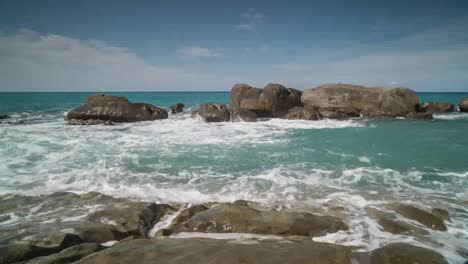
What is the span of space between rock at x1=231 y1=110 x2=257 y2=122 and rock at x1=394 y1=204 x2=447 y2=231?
739 inches

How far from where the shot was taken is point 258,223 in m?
5.97

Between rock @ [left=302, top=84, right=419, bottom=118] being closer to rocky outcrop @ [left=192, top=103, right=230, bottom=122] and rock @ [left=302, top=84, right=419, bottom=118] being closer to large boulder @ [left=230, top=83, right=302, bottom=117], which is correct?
large boulder @ [left=230, top=83, right=302, bottom=117]

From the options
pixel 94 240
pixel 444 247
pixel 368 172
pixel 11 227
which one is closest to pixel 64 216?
pixel 11 227

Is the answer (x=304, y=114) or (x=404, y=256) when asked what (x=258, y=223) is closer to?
(x=404, y=256)

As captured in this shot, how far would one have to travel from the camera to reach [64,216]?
663 cm

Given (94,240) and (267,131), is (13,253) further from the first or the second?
(267,131)

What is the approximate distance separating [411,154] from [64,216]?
14.7 metres

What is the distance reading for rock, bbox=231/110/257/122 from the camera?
2547cm

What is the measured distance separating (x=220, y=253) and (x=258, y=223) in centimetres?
194

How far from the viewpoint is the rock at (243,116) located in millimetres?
25469

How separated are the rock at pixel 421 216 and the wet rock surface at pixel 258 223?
1.82m

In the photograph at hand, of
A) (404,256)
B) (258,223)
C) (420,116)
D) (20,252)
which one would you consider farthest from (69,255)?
(420,116)

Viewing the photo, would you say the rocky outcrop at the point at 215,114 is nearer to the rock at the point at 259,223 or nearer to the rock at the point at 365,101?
the rock at the point at 365,101

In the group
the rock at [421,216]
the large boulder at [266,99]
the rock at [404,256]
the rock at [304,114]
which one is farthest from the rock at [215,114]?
the rock at [404,256]
